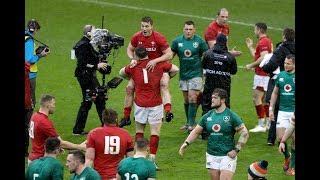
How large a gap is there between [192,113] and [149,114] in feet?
8.82

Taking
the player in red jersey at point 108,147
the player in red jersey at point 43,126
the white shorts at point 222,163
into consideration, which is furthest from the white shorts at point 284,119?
the player in red jersey at point 43,126

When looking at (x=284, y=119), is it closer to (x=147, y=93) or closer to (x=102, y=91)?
(x=147, y=93)

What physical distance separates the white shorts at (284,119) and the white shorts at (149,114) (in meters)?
2.00

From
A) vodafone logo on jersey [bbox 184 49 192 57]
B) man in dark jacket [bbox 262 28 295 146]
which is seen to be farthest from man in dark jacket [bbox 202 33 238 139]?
vodafone logo on jersey [bbox 184 49 192 57]

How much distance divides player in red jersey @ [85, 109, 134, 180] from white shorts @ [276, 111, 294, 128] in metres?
3.74

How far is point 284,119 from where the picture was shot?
15594mm

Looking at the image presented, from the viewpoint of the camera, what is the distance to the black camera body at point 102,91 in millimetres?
17188

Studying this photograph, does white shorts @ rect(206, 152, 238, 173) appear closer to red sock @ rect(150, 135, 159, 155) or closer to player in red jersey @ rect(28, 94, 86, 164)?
player in red jersey @ rect(28, 94, 86, 164)

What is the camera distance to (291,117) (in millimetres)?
15422

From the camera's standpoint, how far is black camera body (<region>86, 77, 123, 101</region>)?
17.2 meters

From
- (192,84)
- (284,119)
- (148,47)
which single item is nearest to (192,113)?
(192,84)

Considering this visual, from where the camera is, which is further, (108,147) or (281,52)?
(281,52)
